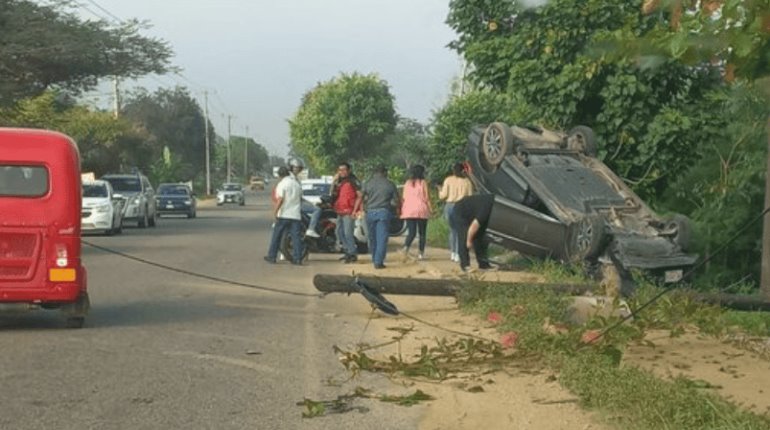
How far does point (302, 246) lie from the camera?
67.9ft

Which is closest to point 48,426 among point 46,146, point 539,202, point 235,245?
point 46,146

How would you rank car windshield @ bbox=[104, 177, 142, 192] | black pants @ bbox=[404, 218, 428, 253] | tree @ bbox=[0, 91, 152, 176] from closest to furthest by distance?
black pants @ bbox=[404, 218, 428, 253]
car windshield @ bbox=[104, 177, 142, 192]
tree @ bbox=[0, 91, 152, 176]

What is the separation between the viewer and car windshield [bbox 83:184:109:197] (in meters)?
31.6

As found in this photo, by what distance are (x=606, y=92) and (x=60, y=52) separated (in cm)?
2061

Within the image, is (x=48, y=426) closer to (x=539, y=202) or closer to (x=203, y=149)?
(x=539, y=202)

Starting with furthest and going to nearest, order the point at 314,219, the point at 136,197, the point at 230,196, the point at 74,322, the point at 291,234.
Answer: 1. the point at 230,196
2. the point at 136,197
3. the point at 314,219
4. the point at 291,234
5. the point at 74,322

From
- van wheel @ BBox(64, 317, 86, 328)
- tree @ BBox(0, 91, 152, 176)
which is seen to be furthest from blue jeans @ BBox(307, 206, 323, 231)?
tree @ BBox(0, 91, 152, 176)

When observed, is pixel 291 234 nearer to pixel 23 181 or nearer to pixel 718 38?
pixel 23 181

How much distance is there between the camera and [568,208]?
1517 cm

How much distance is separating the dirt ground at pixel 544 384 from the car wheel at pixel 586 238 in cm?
276

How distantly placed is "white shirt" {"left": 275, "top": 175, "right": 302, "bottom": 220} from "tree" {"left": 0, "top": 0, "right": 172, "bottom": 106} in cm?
1286

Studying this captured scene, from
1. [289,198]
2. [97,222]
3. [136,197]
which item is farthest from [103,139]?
[289,198]

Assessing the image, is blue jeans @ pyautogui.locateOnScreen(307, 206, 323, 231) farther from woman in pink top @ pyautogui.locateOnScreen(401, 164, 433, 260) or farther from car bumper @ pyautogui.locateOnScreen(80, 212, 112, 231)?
car bumper @ pyautogui.locateOnScreen(80, 212, 112, 231)

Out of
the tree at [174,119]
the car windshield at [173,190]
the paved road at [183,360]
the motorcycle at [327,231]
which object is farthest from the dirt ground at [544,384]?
the tree at [174,119]
